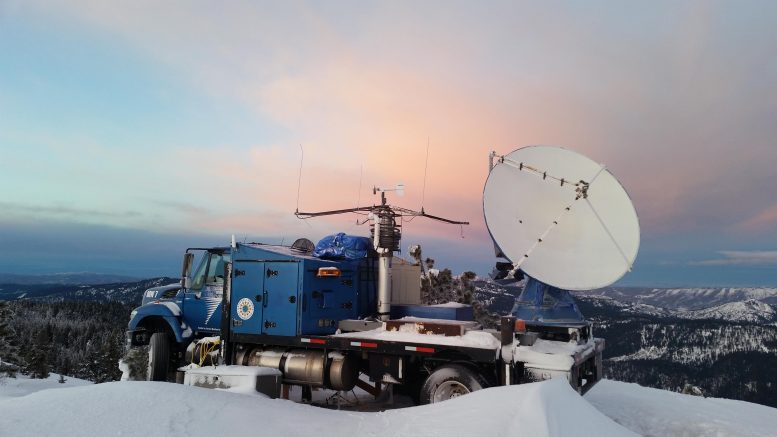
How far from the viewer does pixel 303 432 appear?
21.6 ft

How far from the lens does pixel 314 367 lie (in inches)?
442

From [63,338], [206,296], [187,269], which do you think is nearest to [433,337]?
[206,296]

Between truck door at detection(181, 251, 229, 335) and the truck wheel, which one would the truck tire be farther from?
the truck wheel

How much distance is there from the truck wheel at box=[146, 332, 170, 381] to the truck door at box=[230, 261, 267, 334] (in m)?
2.58

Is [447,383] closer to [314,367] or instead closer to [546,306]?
[546,306]

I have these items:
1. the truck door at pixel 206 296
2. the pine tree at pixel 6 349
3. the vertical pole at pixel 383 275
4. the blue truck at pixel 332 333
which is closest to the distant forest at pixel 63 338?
the pine tree at pixel 6 349

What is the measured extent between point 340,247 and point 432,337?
11.8 feet

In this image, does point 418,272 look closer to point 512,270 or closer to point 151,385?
point 512,270

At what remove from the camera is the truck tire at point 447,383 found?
9.48 metres

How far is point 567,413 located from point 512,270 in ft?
17.7

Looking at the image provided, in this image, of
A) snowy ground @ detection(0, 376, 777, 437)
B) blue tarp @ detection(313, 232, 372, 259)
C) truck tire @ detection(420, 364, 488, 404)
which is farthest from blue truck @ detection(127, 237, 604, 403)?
snowy ground @ detection(0, 376, 777, 437)

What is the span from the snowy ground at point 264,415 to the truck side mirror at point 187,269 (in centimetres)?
585

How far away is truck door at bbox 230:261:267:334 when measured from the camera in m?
11.8

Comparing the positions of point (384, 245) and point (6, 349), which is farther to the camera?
point (6, 349)
